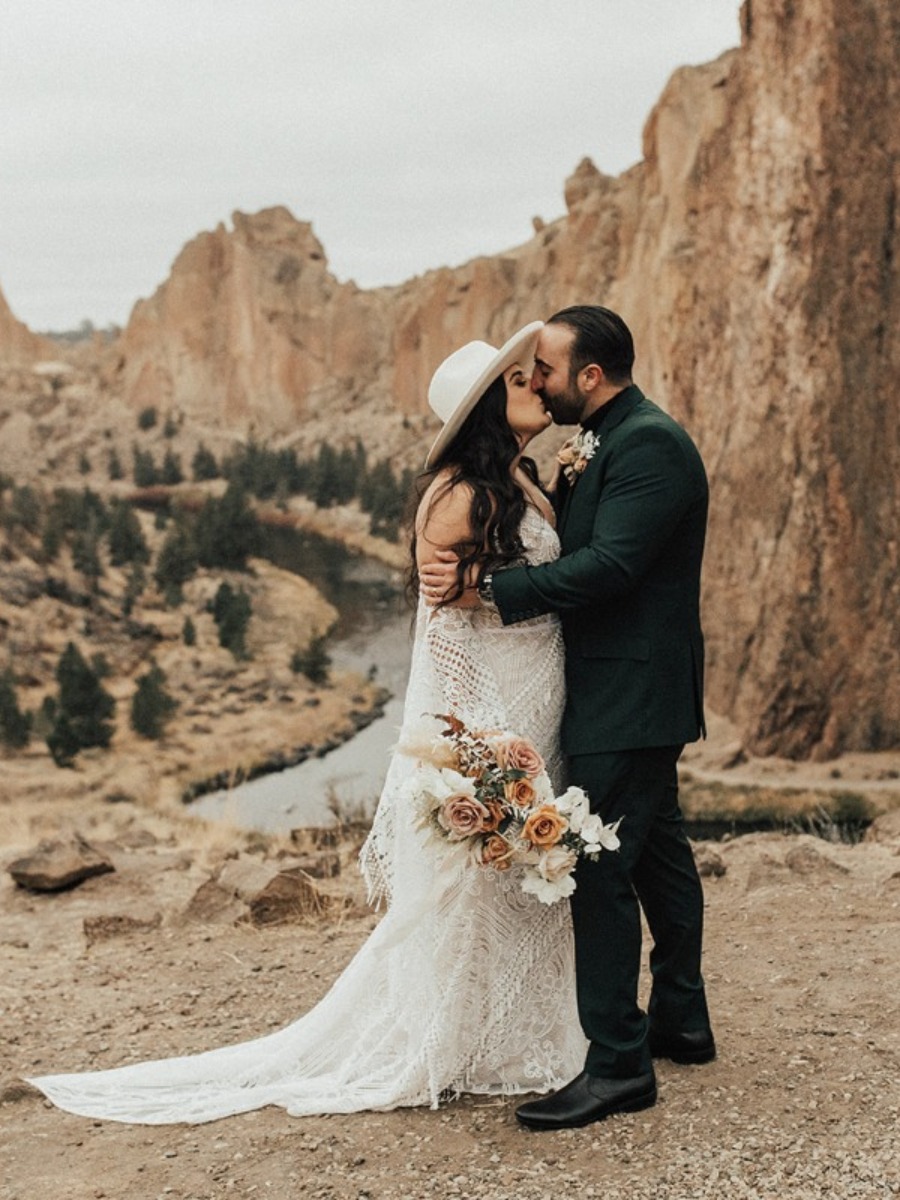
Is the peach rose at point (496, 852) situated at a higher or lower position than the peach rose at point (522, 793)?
lower

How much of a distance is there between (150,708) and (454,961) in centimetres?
3099

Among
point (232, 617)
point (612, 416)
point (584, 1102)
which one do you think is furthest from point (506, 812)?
point (232, 617)

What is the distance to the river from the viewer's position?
25.8m

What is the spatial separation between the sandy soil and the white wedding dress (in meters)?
0.10

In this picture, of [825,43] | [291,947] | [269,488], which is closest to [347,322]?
[269,488]

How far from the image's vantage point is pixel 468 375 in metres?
4.20

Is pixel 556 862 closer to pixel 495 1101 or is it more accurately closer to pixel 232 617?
pixel 495 1101

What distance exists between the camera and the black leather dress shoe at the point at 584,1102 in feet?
13.6

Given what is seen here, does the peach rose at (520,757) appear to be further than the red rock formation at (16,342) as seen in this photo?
No

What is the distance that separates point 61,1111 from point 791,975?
2838 millimetres

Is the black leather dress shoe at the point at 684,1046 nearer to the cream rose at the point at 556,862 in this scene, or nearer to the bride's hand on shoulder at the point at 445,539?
the cream rose at the point at 556,862

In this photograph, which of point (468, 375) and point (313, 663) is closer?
point (468, 375)

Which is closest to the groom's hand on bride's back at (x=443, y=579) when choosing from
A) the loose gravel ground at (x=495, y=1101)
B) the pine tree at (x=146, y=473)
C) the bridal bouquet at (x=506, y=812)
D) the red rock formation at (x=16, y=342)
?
the bridal bouquet at (x=506, y=812)

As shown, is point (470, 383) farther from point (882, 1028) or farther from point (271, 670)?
point (271, 670)
